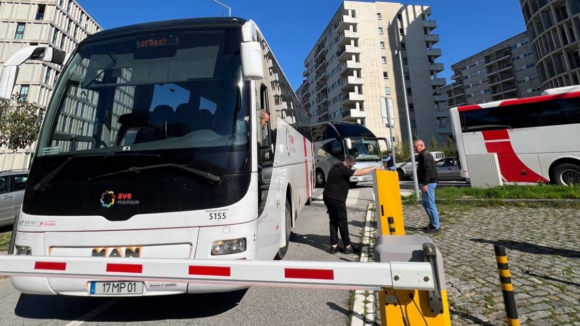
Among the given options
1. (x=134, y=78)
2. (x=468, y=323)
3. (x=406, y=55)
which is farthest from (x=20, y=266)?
(x=406, y=55)

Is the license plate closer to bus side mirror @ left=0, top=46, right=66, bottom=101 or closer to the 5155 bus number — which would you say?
the 5155 bus number

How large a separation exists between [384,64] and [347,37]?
27.7ft

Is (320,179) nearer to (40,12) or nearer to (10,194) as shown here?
(10,194)

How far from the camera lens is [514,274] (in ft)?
11.7

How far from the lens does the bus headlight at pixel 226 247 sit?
2.52m

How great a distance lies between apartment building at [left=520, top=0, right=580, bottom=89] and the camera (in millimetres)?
33000

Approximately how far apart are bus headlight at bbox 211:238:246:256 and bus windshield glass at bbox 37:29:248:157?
0.91 meters

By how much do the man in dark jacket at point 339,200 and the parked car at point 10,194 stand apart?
929 centimetres

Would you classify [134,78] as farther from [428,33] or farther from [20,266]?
[428,33]

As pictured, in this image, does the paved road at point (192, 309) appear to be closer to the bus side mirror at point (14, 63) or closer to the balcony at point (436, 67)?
the bus side mirror at point (14, 63)

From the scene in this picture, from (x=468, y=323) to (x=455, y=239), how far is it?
3.09 metres

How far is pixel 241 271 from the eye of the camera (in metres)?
1.71

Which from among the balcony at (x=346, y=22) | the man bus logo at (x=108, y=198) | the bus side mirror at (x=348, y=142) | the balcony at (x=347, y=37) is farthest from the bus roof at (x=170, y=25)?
the balcony at (x=346, y=22)

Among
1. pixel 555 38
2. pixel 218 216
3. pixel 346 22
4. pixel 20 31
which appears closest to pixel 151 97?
pixel 218 216
